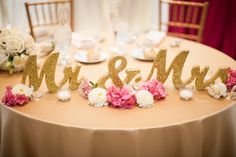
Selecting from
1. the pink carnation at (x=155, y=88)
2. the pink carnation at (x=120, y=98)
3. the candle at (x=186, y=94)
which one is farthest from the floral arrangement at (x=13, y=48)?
the candle at (x=186, y=94)

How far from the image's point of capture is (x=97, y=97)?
1.40m

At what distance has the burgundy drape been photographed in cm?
349

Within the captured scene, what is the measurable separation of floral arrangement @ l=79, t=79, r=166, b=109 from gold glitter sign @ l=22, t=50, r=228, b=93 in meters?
0.07

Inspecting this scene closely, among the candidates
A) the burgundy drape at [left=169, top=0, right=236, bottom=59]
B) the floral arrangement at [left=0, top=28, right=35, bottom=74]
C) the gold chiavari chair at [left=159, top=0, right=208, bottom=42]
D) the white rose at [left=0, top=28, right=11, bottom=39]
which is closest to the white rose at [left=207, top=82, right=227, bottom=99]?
the floral arrangement at [left=0, top=28, right=35, bottom=74]

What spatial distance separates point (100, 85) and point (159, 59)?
32 cm

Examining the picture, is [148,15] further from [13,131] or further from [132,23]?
[13,131]

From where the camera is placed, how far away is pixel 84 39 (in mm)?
2215

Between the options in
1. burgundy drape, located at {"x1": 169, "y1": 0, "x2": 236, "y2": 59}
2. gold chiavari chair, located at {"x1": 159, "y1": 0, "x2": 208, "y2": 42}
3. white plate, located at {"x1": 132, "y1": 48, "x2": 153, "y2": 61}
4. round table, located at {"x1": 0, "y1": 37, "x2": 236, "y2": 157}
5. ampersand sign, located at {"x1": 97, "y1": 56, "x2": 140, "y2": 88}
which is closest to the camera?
round table, located at {"x1": 0, "y1": 37, "x2": 236, "y2": 157}

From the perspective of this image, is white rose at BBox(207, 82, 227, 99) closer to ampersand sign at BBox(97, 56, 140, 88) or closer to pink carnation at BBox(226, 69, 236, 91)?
pink carnation at BBox(226, 69, 236, 91)

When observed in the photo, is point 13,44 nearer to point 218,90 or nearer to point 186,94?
point 186,94

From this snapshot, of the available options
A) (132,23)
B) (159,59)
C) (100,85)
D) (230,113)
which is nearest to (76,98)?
(100,85)

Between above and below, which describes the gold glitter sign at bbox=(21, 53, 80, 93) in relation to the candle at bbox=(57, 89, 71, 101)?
above

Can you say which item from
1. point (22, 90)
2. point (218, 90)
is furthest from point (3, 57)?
point (218, 90)

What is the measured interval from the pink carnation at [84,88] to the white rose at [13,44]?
1.39 ft
